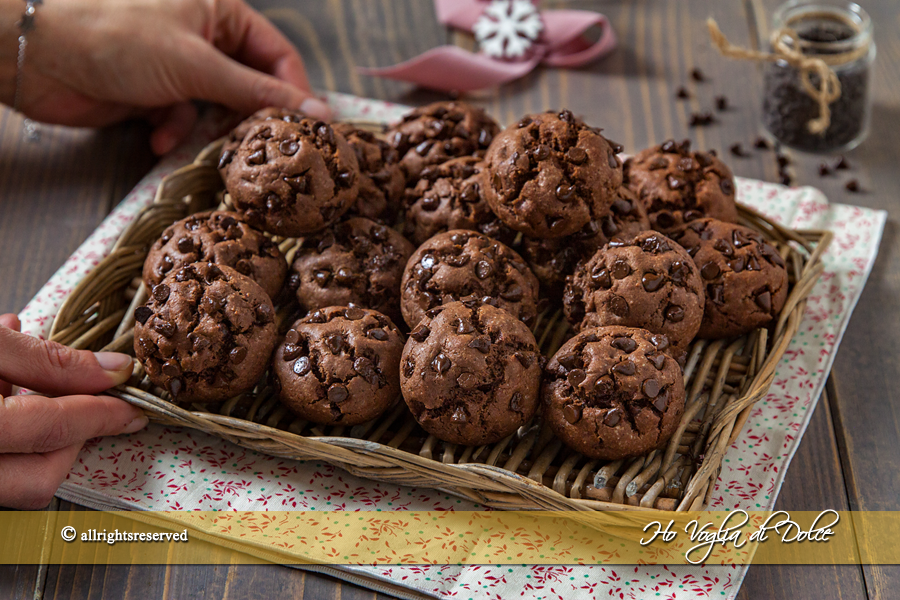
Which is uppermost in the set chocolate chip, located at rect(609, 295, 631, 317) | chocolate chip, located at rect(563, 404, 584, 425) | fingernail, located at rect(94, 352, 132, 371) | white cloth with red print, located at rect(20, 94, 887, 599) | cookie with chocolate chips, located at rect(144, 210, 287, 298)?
cookie with chocolate chips, located at rect(144, 210, 287, 298)

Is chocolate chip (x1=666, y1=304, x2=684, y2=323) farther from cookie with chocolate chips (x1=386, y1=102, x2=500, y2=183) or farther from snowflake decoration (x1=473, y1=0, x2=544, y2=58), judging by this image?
snowflake decoration (x1=473, y1=0, x2=544, y2=58)

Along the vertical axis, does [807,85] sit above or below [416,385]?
above

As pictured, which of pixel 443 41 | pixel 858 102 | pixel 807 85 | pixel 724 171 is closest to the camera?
pixel 724 171

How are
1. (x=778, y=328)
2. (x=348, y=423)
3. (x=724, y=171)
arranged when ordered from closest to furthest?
1. (x=348, y=423)
2. (x=778, y=328)
3. (x=724, y=171)

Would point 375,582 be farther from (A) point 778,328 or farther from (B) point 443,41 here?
(B) point 443,41

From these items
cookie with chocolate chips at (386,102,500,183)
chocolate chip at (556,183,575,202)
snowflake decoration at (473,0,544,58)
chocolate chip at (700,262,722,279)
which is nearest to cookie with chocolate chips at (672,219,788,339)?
chocolate chip at (700,262,722,279)

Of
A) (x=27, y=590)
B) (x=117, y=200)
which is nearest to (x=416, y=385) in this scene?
(x=27, y=590)

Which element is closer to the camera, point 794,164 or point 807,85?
point 807,85
